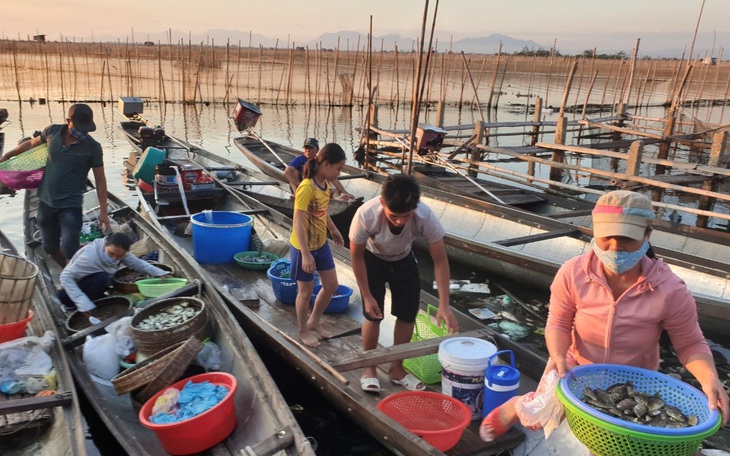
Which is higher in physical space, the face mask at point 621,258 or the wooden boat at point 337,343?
the face mask at point 621,258

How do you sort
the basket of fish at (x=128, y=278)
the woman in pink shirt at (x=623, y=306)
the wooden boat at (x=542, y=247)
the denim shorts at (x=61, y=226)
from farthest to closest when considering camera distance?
1. the wooden boat at (x=542, y=247)
2. the basket of fish at (x=128, y=278)
3. the denim shorts at (x=61, y=226)
4. the woman in pink shirt at (x=623, y=306)

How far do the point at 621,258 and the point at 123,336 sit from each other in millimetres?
3528

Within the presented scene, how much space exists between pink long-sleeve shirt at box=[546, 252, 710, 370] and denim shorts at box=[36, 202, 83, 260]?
4.40m

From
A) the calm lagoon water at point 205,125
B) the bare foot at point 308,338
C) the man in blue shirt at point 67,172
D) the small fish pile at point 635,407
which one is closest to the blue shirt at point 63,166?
the man in blue shirt at point 67,172

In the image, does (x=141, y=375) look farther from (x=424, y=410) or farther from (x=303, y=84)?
(x=303, y=84)

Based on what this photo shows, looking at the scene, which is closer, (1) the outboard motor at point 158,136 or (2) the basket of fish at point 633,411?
(2) the basket of fish at point 633,411

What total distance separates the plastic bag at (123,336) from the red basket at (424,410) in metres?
1.97

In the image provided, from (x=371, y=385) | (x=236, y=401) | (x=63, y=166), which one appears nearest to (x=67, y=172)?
(x=63, y=166)

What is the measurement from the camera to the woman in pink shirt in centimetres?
225

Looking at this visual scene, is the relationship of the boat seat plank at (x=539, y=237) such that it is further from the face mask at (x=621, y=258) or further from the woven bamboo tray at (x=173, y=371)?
the face mask at (x=621, y=258)

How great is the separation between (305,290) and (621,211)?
105 inches

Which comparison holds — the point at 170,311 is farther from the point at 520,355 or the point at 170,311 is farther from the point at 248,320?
the point at 520,355

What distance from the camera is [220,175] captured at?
33.8 ft

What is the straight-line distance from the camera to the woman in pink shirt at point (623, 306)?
225 cm
